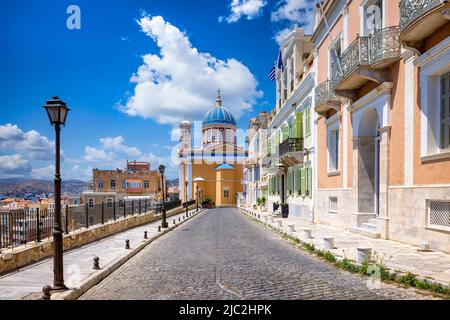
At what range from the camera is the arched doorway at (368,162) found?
587 inches

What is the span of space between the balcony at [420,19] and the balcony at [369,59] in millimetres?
1467

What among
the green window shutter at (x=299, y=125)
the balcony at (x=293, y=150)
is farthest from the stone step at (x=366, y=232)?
the green window shutter at (x=299, y=125)

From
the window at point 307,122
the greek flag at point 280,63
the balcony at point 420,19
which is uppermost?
the greek flag at point 280,63

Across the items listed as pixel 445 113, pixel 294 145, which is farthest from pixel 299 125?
pixel 445 113

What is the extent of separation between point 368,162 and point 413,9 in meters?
6.73

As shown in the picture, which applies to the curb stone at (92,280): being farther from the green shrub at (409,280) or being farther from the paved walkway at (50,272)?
the green shrub at (409,280)

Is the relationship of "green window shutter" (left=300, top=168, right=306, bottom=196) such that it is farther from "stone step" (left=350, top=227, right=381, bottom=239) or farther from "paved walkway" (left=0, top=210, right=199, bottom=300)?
"paved walkway" (left=0, top=210, right=199, bottom=300)

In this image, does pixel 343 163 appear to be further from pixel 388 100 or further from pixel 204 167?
pixel 204 167

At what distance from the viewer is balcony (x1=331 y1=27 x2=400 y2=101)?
11844mm

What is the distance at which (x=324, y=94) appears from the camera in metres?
18.3

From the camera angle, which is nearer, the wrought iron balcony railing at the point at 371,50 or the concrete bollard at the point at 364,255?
the concrete bollard at the point at 364,255

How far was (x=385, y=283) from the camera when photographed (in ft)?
23.3

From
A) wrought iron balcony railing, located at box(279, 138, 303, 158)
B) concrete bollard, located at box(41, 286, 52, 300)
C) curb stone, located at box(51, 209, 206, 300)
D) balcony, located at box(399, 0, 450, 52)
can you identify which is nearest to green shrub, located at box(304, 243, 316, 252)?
curb stone, located at box(51, 209, 206, 300)

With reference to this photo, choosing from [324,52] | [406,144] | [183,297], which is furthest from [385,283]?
[324,52]
